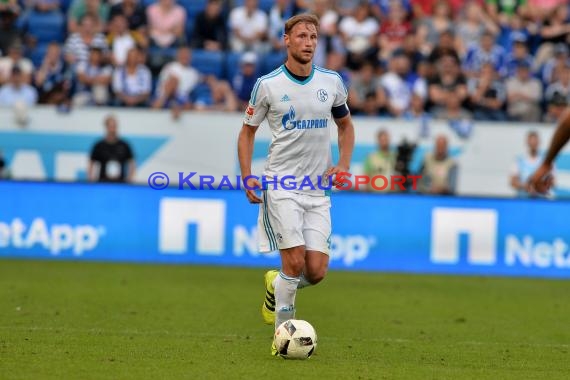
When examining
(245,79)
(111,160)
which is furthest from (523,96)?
(111,160)

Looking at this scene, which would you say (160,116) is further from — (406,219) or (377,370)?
(377,370)

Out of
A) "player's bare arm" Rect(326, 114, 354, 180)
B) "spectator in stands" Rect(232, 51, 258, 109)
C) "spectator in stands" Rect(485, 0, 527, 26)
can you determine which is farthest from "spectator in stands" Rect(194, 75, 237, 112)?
"player's bare arm" Rect(326, 114, 354, 180)

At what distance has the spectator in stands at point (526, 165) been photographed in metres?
19.7

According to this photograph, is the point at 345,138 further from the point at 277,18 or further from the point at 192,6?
the point at 192,6

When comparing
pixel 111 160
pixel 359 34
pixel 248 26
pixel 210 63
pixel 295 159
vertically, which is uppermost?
pixel 248 26

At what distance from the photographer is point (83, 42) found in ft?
69.9

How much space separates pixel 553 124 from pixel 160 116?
23.3ft

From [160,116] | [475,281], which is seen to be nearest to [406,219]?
[475,281]

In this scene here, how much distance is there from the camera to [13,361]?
27.4ft

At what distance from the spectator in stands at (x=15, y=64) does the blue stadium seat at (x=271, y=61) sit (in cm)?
433

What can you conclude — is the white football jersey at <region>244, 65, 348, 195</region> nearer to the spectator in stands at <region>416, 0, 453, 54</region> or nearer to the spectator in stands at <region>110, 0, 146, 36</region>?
the spectator in stands at <region>110, 0, 146, 36</region>

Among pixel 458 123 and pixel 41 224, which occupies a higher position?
pixel 458 123

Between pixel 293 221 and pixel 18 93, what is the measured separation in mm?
12497

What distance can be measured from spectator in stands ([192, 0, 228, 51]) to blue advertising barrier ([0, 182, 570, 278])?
196 inches
